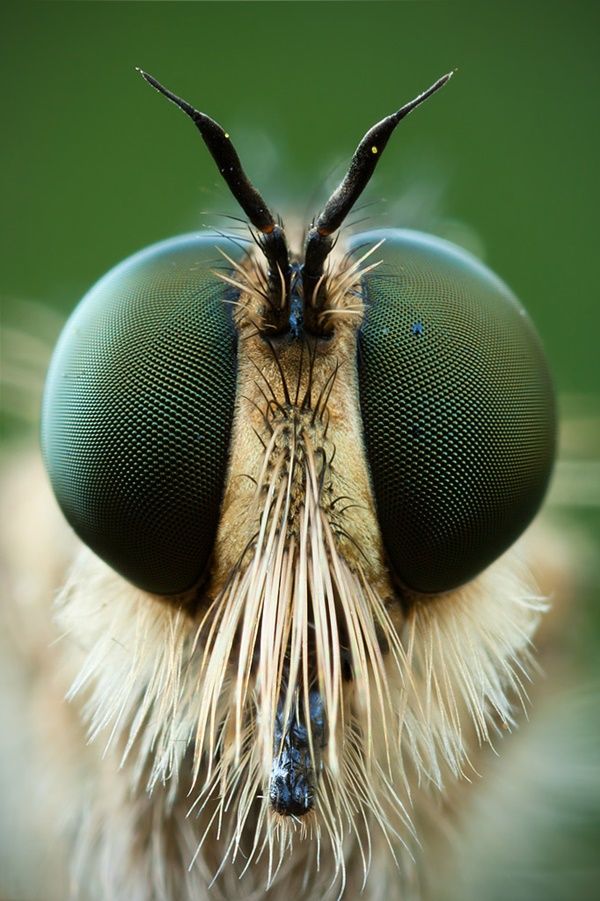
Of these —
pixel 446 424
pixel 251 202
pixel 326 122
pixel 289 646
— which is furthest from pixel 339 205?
pixel 326 122

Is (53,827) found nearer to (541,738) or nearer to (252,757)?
(252,757)

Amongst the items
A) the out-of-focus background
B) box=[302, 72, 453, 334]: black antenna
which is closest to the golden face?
box=[302, 72, 453, 334]: black antenna

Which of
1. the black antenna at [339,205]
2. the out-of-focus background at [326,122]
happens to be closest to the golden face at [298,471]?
the black antenna at [339,205]

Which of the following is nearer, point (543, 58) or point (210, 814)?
point (210, 814)

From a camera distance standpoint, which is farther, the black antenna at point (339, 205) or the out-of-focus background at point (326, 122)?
the out-of-focus background at point (326, 122)

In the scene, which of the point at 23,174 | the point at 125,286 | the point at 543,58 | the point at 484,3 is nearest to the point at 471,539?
the point at 125,286

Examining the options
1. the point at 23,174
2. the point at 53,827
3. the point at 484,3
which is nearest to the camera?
the point at 53,827

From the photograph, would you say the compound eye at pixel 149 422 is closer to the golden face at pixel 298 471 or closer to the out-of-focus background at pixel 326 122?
the golden face at pixel 298 471
